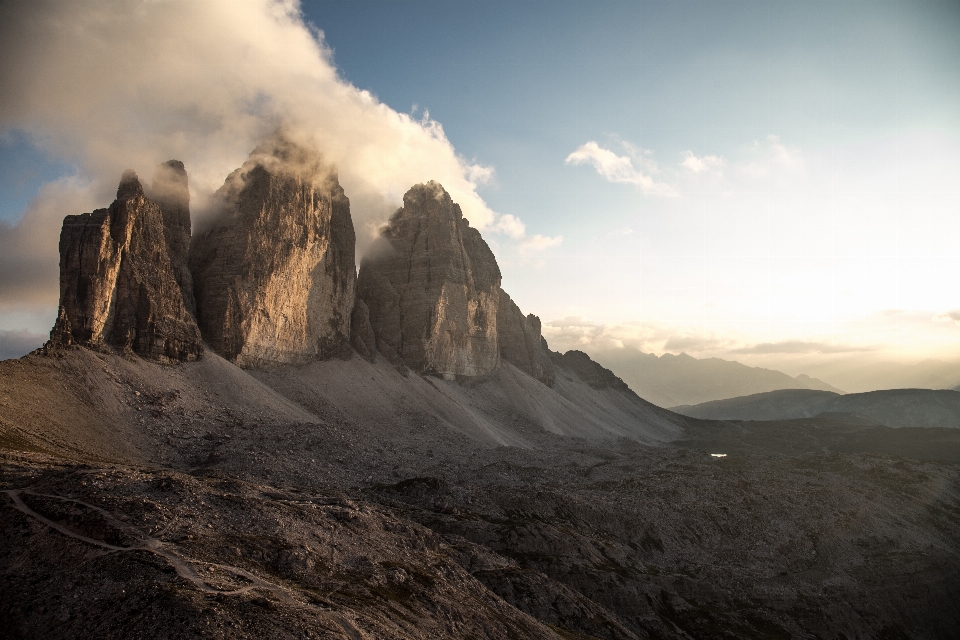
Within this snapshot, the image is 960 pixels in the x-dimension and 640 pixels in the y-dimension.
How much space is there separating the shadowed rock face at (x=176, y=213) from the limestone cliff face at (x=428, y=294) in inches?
1599

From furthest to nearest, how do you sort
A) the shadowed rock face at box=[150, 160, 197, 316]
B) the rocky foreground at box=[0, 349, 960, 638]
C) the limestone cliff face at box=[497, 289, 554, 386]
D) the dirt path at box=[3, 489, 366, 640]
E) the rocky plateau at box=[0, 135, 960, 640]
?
the limestone cliff face at box=[497, 289, 554, 386] → the shadowed rock face at box=[150, 160, 197, 316] → the rocky plateau at box=[0, 135, 960, 640] → the rocky foreground at box=[0, 349, 960, 638] → the dirt path at box=[3, 489, 366, 640]

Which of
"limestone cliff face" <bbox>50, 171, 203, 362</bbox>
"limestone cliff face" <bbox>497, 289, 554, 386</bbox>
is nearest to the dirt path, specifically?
"limestone cliff face" <bbox>50, 171, 203, 362</bbox>

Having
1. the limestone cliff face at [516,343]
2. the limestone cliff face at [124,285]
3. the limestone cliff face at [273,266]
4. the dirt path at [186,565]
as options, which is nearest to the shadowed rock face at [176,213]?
the limestone cliff face at [273,266]

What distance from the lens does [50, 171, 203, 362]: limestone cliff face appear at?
65.5m

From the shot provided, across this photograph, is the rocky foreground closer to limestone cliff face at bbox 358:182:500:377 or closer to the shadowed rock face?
the shadowed rock face

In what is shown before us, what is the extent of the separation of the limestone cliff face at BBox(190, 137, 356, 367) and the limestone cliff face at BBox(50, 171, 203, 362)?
30.2 feet

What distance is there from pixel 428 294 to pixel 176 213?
55.9 m

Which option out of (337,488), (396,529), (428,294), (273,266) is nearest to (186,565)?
(396,529)

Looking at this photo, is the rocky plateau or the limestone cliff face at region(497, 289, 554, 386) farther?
the limestone cliff face at region(497, 289, 554, 386)

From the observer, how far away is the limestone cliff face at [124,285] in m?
65.5

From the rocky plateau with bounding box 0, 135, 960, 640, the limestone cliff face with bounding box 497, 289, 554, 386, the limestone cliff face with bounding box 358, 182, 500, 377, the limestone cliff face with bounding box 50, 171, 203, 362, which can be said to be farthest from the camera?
the limestone cliff face with bounding box 497, 289, 554, 386

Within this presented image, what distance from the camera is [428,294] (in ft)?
424

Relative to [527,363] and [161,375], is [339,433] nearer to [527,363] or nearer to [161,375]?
[161,375]

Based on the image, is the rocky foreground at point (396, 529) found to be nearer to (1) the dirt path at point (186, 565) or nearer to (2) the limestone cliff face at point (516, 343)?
(1) the dirt path at point (186, 565)
